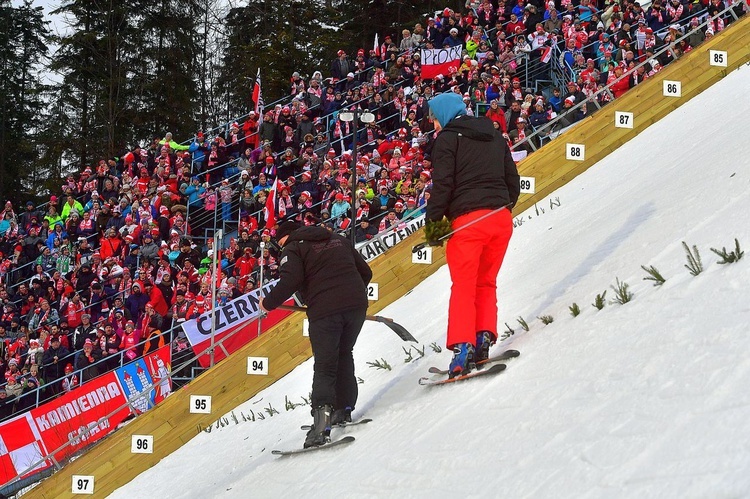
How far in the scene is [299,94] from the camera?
2389 centimetres

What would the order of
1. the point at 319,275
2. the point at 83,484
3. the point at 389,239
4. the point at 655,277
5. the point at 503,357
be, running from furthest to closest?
the point at 389,239, the point at 83,484, the point at 319,275, the point at 503,357, the point at 655,277

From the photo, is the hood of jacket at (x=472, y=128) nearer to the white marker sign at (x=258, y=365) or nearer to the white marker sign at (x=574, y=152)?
the white marker sign at (x=258, y=365)

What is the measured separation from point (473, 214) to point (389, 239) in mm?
6581

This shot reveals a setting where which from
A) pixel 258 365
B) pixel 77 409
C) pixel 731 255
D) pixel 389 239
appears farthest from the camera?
pixel 77 409

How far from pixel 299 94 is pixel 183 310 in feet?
26.7

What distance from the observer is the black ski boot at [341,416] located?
6.97 m

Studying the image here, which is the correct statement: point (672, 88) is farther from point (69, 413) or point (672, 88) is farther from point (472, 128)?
point (69, 413)

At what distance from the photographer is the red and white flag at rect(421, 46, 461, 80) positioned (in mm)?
20891

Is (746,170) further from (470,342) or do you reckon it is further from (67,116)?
(67,116)

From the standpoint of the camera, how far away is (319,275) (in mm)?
6977

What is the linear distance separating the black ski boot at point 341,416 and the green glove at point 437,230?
1337 mm

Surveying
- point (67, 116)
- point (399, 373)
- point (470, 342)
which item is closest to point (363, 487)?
point (470, 342)

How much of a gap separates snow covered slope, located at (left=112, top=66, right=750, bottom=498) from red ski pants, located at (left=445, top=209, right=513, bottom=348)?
300 mm

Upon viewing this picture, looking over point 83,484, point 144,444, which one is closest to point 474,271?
point 144,444
